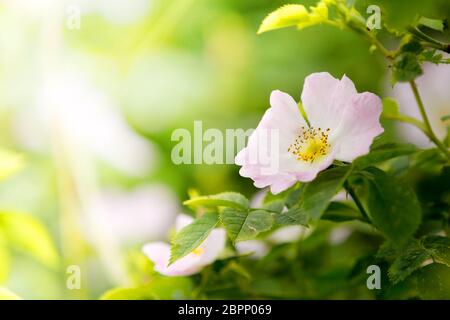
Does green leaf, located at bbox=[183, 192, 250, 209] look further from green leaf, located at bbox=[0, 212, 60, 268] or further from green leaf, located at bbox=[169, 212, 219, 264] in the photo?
green leaf, located at bbox=[0, 212, 60, 268]

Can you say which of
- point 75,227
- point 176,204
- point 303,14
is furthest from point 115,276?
point 303,14

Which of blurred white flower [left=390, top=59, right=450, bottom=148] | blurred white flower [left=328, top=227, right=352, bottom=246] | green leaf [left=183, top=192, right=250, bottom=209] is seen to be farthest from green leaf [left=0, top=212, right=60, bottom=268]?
blurred white flower [left=390, top=59, right=450, bottom=148]

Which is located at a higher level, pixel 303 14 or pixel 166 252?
pixel 303 14

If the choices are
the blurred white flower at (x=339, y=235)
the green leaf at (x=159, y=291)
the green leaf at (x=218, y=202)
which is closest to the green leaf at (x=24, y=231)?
the green leaf at (x=159, y=291)

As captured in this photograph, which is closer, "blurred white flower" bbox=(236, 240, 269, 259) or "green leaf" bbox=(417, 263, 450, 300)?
"green leaf" bbox=(417, 263, 450, 300)

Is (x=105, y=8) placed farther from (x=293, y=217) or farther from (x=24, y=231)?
(x=293, y=217)
